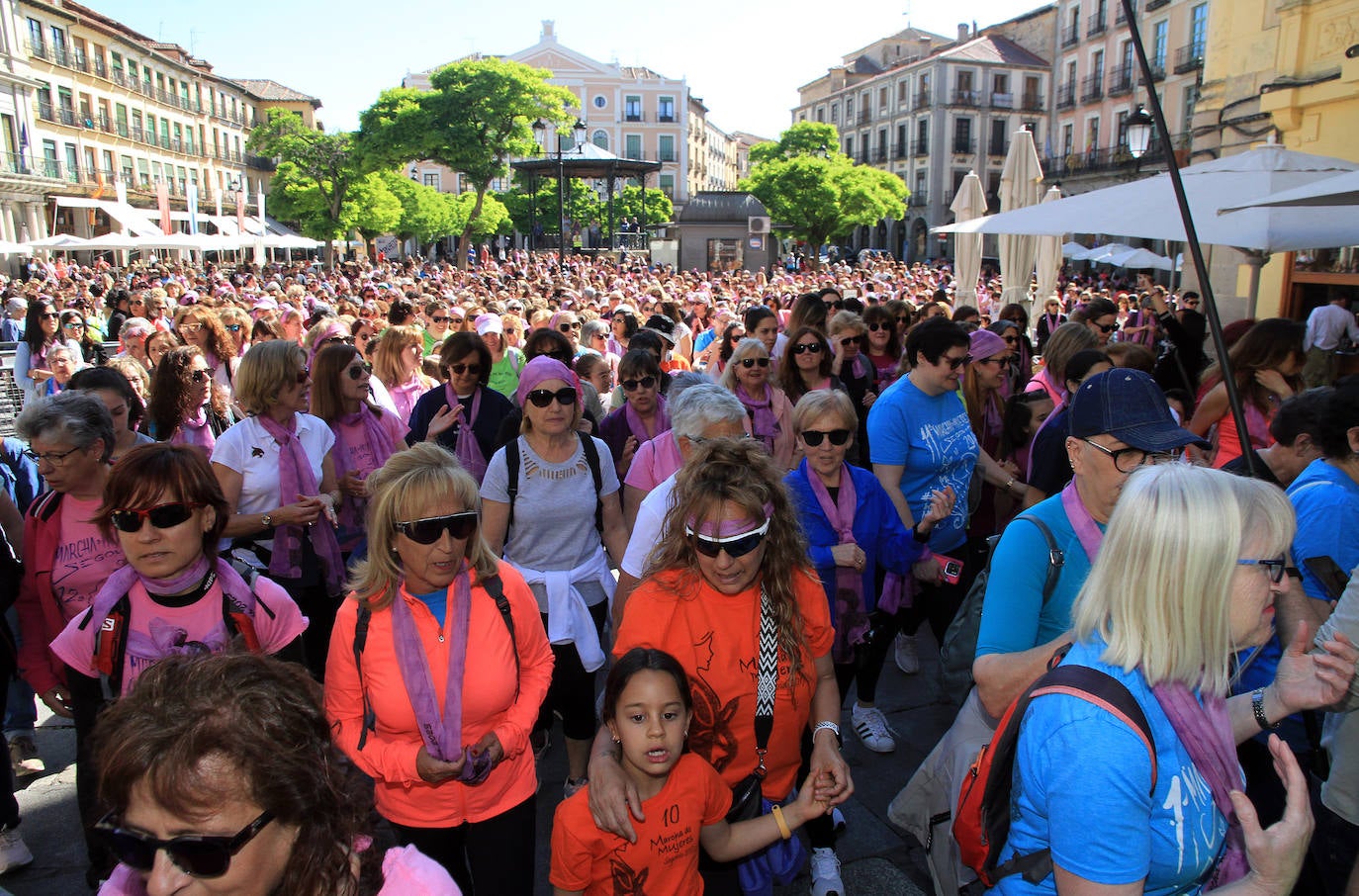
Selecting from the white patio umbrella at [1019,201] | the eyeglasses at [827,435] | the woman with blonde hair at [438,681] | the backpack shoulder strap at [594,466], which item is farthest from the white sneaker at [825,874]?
the white patio umbrella at [1019,201]

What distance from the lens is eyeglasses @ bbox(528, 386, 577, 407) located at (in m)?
3.46

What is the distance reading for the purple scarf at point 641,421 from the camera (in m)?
4.63

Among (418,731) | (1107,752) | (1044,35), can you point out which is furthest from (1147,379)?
(1044,35)

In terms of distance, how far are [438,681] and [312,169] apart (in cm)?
4935

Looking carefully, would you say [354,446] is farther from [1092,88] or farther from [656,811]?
[1092,88]

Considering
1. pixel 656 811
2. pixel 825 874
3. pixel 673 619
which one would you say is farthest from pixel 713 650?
pixel 825 874

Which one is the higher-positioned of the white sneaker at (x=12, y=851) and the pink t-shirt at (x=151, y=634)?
the pink t-shirt at (x=151, y=634)

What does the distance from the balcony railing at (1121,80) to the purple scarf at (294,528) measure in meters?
43.1

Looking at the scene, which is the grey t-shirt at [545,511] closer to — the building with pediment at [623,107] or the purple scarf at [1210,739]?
the purple scarf at [1210,739]

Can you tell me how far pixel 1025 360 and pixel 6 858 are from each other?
730cm

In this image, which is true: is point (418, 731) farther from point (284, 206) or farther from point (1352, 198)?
point (284, 206)

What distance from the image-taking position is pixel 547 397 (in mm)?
3473

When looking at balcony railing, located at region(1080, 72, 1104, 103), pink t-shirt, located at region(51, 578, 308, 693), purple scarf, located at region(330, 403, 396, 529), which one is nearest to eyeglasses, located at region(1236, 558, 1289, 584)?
pink t-shirt, located at region(51, 578, 308, 693)

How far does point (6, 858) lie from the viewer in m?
3.05
